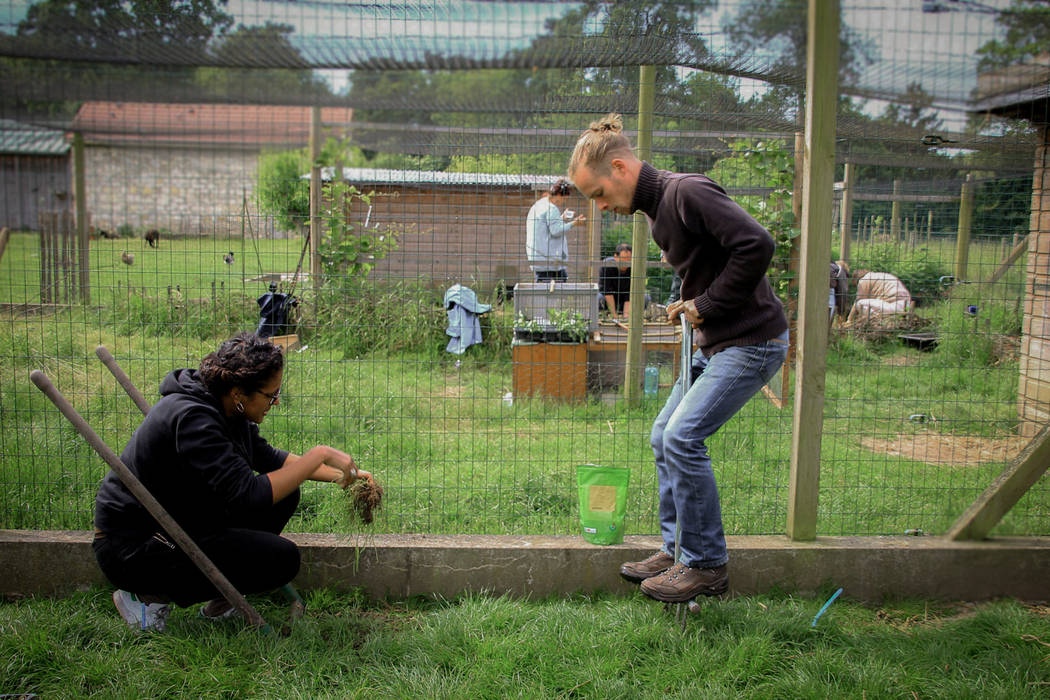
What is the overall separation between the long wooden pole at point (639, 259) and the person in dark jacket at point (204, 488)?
2391 mm

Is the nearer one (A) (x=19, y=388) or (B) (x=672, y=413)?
(B) (x=672, y=413)

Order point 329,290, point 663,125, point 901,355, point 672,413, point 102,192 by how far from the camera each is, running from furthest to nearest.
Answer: point 102,192 → point 901,355 → point 663,125 → point 329,290 → point 672,413

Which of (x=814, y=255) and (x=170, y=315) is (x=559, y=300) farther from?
(x=814, y=255)

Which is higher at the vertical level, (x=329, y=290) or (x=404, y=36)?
(x=404, y=36)

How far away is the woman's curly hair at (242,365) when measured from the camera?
9.19 ft

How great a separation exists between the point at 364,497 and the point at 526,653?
921 mm

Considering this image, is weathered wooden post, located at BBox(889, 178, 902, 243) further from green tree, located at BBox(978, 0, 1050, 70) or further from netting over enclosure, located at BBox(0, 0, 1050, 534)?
green tree, located at BBox(978, 0, 1050, 70)

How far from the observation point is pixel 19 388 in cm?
577

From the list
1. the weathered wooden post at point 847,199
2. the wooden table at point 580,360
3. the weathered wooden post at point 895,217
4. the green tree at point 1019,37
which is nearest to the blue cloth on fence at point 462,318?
the wooden table at point 580,360

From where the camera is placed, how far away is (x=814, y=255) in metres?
3.43

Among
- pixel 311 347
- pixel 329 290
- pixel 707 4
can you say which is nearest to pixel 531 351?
pixel 311 347

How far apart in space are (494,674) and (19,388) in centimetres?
501

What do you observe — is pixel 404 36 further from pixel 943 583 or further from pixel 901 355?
pixel 901 355

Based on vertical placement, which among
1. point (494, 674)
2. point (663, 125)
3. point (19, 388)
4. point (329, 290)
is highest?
point (663, 125)
